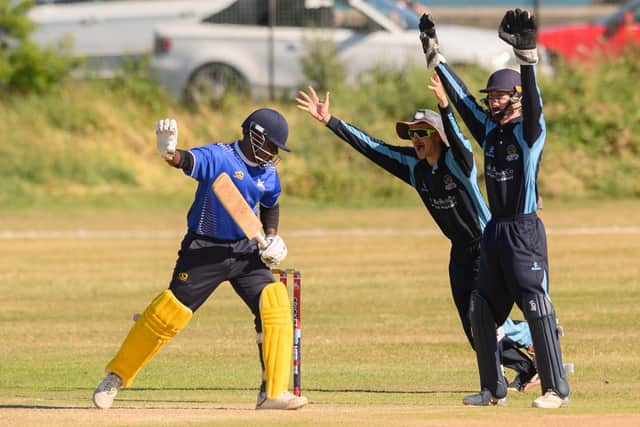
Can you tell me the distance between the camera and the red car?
27.0 metres

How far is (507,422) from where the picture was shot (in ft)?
27.8

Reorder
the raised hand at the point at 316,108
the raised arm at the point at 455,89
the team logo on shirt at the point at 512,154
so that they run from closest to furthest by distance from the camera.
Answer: the team logo on shirt at the point at 512,154, the raised arm at the point at 455,89, the raised hand at the point at 316,108

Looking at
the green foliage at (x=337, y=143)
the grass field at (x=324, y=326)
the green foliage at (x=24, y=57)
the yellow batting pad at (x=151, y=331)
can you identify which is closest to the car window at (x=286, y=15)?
the green foliage at (x=337, y=143)

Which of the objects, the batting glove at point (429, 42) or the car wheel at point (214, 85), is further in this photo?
the car wheel at point (214, 85)

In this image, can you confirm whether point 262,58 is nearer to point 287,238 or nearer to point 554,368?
point 287,238

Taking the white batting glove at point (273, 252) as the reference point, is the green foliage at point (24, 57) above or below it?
below

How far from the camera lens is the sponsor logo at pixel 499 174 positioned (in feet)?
30.9

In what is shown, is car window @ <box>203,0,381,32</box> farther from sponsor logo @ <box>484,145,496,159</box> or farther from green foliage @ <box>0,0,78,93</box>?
sponsor logo @ <box>484,145,496,159</box>

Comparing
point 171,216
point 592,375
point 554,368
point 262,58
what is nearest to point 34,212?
point 171,216

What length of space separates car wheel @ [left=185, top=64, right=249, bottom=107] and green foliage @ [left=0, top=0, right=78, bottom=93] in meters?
2.31

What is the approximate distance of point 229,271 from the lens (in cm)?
978

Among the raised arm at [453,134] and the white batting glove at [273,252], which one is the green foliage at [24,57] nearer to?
the raised arm at [453,134]

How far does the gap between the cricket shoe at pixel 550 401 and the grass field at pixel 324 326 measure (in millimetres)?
215

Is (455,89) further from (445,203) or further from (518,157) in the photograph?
(518,157)
